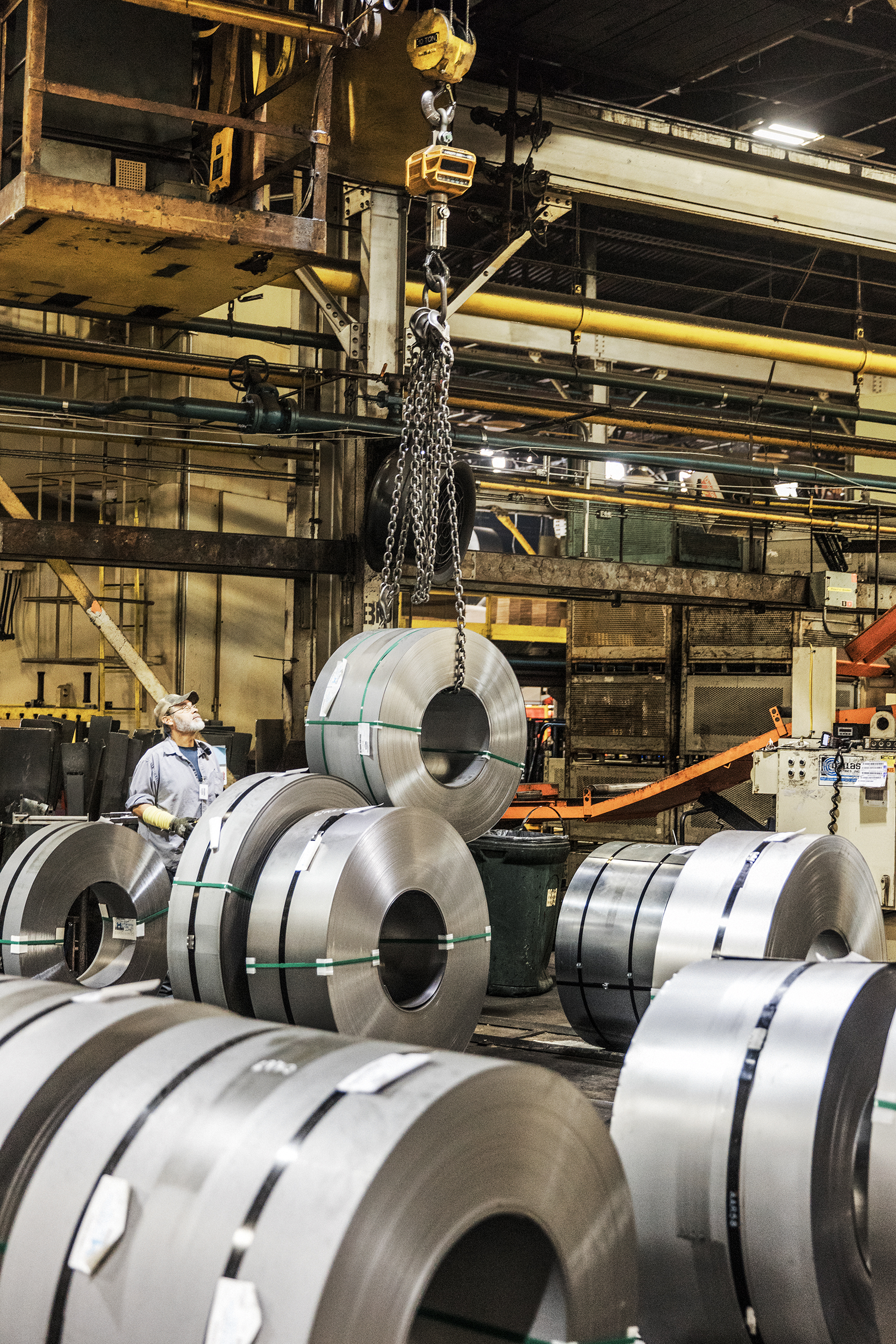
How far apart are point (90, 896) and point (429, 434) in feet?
11.5

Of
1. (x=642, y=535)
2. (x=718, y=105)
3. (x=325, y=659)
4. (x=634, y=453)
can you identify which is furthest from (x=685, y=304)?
(x=325, y=659)

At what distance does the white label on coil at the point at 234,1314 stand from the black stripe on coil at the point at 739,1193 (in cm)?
132

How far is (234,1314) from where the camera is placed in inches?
72.7

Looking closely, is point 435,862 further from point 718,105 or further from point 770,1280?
point 718,105

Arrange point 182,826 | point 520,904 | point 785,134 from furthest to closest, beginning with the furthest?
point 785,134 → point 520,904 → point 182,826

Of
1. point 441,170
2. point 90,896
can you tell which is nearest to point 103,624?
point 90,896

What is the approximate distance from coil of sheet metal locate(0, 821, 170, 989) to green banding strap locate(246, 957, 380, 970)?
5.78 ft

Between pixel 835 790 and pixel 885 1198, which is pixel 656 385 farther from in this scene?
pixel 885 1198

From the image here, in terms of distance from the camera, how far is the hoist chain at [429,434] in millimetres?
4805

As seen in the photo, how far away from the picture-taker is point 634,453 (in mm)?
9820

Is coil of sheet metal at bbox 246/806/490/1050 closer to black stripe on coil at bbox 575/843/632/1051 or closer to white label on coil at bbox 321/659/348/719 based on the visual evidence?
white label on coil at bbox 321/659/348/719

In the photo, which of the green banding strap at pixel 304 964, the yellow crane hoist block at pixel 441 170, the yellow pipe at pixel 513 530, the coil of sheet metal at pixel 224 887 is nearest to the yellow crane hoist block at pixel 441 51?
the yellow crane hoist block at pixel 441 170

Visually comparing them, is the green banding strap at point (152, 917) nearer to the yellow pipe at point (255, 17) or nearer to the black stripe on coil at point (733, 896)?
the black stripe on coil at point (733, 896)

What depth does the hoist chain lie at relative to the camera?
4.80 metres
